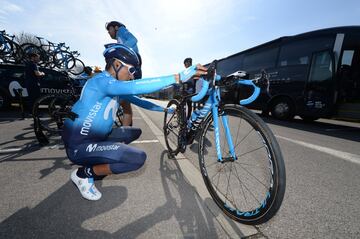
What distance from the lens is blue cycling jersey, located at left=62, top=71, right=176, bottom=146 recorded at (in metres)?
1.58

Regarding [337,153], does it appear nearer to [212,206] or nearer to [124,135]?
[212,206]

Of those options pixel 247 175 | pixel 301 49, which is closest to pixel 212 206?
pixel 247 175

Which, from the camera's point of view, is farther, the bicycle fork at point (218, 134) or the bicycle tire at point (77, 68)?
the bicycle tire at point (77, 68)

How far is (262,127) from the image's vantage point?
4.66 feet

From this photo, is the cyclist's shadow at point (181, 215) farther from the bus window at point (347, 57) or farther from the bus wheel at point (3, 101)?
the bus wheel at point (3, 101)

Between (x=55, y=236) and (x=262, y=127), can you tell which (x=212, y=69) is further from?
(x=55, y=236)

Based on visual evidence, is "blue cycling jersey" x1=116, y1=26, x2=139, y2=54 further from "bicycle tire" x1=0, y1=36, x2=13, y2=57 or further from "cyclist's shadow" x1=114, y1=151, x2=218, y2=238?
"bicycle tire" x1=0, y1=36, x2=13, y2=57

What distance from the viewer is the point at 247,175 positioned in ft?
8.21

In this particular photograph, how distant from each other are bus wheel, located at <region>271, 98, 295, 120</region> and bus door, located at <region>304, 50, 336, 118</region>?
0.70 metres

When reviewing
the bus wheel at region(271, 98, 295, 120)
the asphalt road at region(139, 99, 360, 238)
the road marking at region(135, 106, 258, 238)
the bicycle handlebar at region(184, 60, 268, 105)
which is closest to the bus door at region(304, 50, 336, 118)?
the bus wheel at region(271, 98, 295, 120)

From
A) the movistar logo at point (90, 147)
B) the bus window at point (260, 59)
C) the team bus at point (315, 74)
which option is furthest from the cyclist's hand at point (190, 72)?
the bus window at point (260, 59)

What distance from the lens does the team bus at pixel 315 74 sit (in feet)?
21.0

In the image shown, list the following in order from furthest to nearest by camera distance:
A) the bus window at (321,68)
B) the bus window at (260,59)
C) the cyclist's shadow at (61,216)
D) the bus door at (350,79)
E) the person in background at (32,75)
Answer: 1. the bus window at (260,59)
2. the bus window at (321,68)
3. the bus door at (350,79)
4. the person in background at (32,75)
5. the cyclist's shadow at (61,216)

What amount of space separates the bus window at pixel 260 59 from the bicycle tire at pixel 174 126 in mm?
7732
